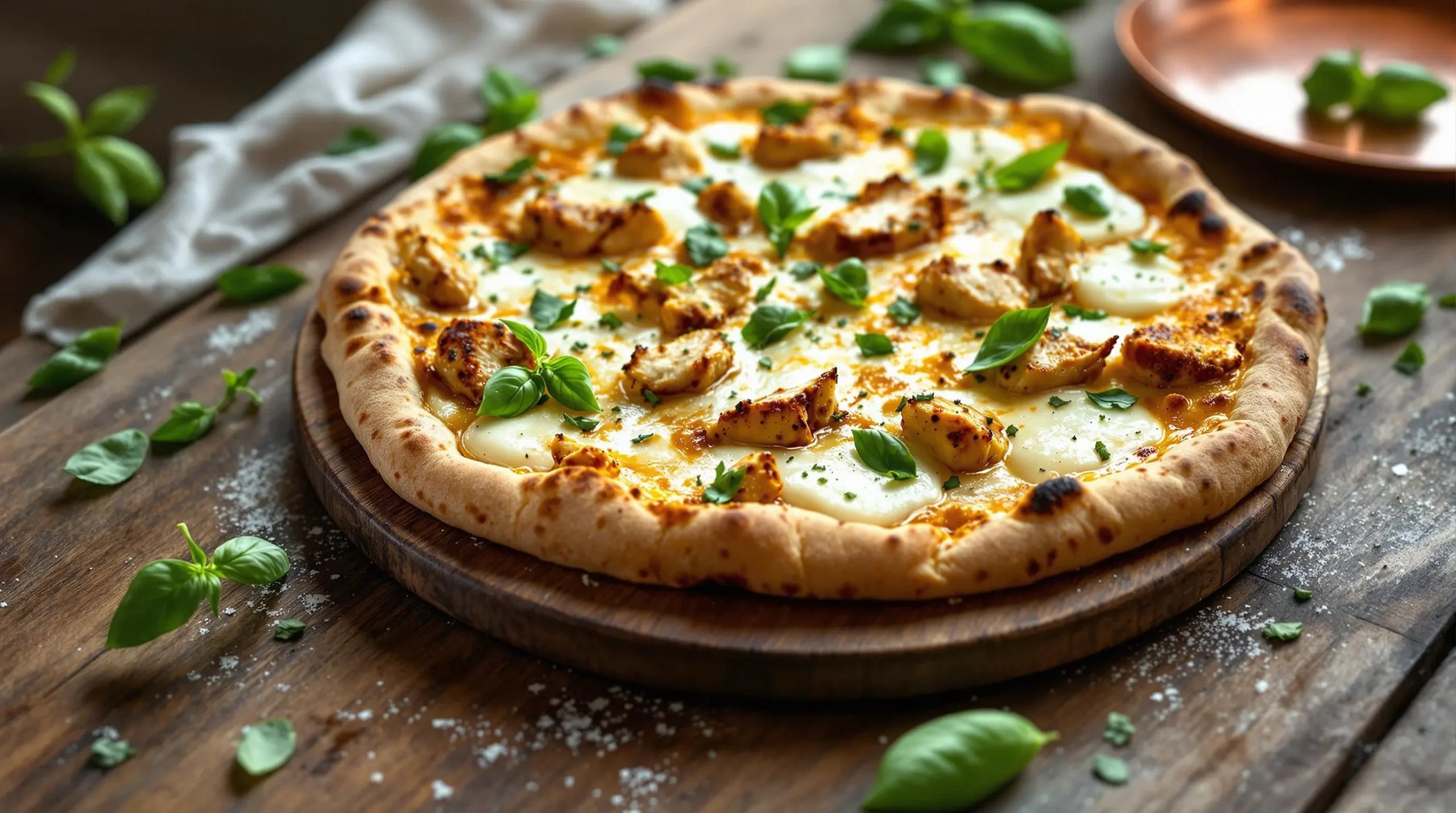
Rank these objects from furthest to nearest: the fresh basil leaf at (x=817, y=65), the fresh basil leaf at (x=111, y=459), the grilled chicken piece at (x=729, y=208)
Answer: the fresh basil leaf at (x=817, y=65)
the grilled chicken piece at (x=729, y=208)
the fresh basil leaf at (x=111, y=459)

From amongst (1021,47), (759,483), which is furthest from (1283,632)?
(1021,47)

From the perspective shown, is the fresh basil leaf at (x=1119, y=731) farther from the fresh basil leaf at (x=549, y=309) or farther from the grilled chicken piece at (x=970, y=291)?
the fresh basil leaf at (x=549, y=309)

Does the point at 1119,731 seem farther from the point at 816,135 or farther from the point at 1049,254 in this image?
the point at 816,135

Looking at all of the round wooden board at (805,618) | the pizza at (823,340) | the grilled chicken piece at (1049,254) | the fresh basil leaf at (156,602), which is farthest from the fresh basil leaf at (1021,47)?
the fresh basil leaf at (156,602)

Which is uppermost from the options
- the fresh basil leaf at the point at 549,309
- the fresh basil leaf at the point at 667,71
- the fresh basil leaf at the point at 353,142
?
the fresh basil leaf at the point at 549,309

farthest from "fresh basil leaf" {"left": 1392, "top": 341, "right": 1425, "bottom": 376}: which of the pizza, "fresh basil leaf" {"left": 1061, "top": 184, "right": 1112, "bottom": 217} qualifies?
"fresh basil leaf" {"left": 1061, "top": 184, "right": 1112, "bottom": 217}
